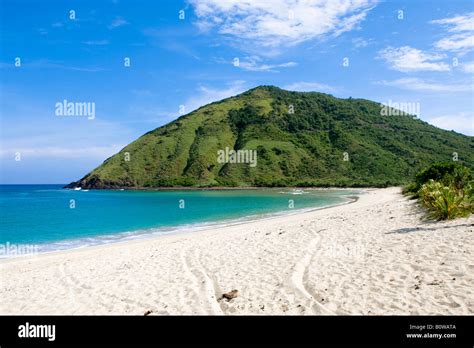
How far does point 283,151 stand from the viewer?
160 meters

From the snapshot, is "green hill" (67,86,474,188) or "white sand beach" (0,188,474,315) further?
"green hill" (67,86,474,188)

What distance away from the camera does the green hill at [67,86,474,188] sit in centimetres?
14338

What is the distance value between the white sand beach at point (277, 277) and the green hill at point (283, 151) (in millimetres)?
116056

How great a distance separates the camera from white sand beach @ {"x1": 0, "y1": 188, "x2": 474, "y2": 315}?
23.5 ft

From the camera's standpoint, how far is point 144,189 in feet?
488

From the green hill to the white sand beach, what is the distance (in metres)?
116

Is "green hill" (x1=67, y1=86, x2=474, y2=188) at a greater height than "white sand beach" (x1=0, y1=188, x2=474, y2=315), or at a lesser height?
greater

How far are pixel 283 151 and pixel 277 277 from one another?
15233 centimetres

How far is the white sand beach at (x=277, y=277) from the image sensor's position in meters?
7.17

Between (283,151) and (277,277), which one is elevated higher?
(283,151)

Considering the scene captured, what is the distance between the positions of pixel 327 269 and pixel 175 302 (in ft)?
14.1
